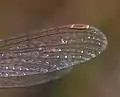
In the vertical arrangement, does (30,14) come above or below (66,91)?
above

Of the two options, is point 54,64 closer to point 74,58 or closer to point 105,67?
point 74,58

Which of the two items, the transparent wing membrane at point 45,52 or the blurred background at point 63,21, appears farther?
the blurred background at point 63,21

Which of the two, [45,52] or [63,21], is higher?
[63,21]

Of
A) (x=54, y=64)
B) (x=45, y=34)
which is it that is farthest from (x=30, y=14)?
(x=54, y=64)

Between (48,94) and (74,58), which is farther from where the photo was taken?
(48,94)

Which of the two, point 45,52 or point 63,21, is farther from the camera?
point 63,21

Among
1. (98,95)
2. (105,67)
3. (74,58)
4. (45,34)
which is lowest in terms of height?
(98,95)

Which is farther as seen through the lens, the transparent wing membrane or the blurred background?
the blurred background
